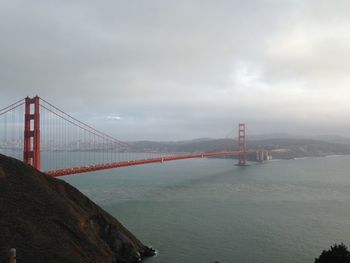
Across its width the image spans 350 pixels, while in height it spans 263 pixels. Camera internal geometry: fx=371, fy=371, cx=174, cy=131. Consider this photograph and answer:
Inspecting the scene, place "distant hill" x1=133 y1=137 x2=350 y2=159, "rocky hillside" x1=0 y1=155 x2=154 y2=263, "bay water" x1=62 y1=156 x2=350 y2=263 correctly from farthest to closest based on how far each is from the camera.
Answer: "distant hill" x1=133 y1=137 x2=350 y2=159
"bay water" x1=62 y1=156 x2=350 y2=263
"rocky hillside" x1=0 y1=155 x2=154 y2=263

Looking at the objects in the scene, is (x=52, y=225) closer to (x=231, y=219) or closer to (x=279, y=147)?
(x=231, y=219)

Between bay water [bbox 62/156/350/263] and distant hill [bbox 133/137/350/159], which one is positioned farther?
distant hill [bbox 133/137/350/159]

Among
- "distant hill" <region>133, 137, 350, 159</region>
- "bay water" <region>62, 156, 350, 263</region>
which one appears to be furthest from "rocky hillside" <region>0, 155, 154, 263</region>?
"distant hill" <region>133, 137, 350, 159</region>

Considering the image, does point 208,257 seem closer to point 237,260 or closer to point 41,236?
point 237,260

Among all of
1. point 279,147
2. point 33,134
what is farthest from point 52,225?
point 279,147

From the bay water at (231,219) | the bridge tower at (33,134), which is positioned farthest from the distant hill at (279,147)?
the bridge tower at (33,134)

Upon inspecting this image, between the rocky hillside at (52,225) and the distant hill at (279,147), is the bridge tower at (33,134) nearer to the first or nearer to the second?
the rocky hillside at (52,225)

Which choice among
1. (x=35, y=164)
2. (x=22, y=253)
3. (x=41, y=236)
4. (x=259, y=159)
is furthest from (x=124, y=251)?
(x=259, y=159)

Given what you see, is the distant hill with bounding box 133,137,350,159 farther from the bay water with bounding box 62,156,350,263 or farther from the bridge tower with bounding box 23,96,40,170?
the bridge tower with bounding box 23,96,40,170
